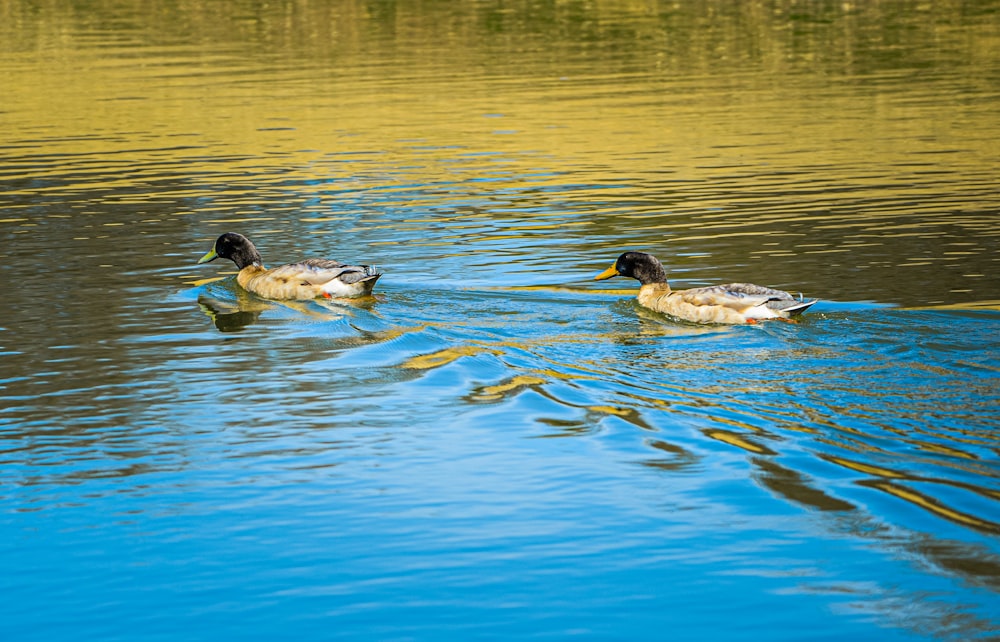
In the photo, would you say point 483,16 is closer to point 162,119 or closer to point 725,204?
point 162,119

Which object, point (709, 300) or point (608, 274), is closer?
point (709, 300)

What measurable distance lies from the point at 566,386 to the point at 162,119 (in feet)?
93.6

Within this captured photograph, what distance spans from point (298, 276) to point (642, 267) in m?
4.23

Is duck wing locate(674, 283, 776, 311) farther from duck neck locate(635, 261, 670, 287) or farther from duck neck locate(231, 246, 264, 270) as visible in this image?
duck neck locate(231, 246, 264, 270)

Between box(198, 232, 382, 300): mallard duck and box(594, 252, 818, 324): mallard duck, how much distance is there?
10.1ft

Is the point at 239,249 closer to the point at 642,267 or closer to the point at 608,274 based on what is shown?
the point at 608,274

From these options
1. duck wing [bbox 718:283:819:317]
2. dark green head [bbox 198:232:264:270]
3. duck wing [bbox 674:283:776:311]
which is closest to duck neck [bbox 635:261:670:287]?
duck wing [bbox 674:283:776:311]

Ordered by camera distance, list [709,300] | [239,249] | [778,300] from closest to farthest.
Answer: [778,300] < [709,300] < [239,249]

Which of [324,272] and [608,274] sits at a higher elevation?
[324,272]

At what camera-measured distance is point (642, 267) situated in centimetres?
1733

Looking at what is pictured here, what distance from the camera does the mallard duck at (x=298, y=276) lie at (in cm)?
1764

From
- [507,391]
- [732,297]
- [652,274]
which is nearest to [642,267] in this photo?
[652,274]

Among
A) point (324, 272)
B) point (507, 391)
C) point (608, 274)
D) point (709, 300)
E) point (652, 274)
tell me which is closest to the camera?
point (507, 391)

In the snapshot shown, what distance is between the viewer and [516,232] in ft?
75.3
